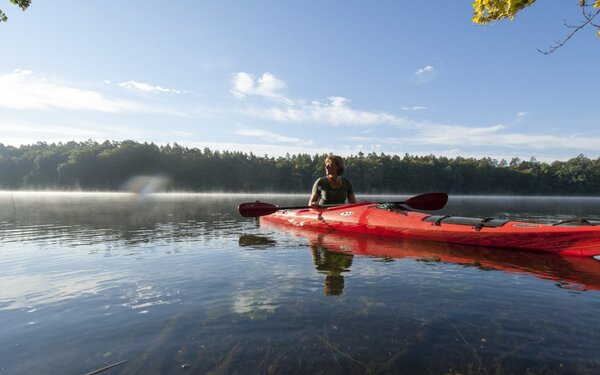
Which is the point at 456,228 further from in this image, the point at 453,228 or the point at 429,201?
the point at 429,201

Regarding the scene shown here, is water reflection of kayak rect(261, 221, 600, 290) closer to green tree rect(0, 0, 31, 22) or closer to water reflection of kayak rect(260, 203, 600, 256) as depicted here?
water reflection of kayak rect(260, 203, 600, 256)

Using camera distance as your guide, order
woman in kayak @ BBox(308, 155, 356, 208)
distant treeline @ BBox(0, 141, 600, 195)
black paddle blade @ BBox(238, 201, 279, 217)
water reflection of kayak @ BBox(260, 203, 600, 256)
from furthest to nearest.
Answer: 1. distant treeline @ BBox(0, 141, 600, 195)
2. black paddle blade @ BBox(238, 201, 279, 217)
3. woman in kayak @ BBox(308, 155, 356, 208)
4. water reflection of kayak @ BBox(260, 203, 600, 256)

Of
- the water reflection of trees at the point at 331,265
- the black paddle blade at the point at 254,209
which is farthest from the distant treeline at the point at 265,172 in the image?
the water reflection of trees at the point at 331,265

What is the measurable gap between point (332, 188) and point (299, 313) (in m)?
8.11

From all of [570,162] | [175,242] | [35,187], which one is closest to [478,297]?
[175,242]

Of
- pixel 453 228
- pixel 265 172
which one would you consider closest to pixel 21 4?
pixel 453 228

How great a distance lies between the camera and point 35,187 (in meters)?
106

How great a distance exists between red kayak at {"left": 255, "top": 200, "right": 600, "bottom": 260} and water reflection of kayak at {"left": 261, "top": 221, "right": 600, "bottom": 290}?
0.18 metres

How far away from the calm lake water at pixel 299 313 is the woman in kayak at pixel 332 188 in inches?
148

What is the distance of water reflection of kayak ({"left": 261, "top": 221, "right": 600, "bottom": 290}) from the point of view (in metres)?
6.27

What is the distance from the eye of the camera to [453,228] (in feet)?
31.2

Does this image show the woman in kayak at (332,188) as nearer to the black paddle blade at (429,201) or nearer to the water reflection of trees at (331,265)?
the black paddle blade at (429,201)

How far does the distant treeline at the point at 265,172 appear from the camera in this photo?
105 meters

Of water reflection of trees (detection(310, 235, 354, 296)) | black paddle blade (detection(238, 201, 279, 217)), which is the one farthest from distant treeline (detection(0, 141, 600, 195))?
water reflection of trees (detection(310, 235, 354, 296))
